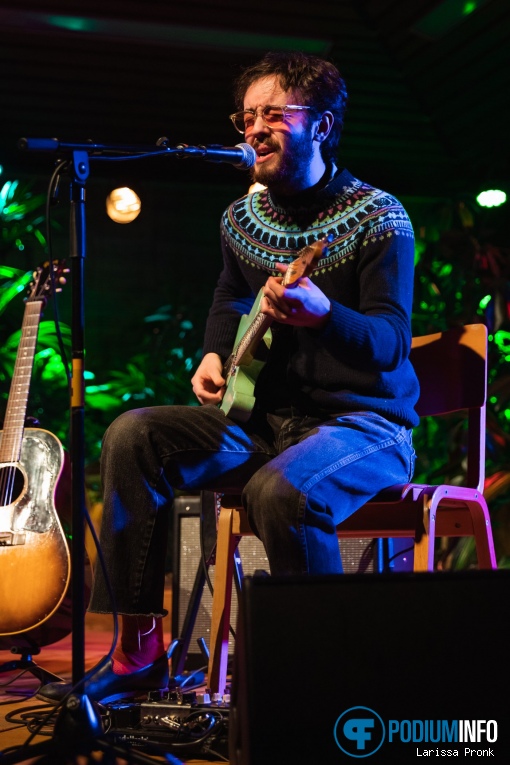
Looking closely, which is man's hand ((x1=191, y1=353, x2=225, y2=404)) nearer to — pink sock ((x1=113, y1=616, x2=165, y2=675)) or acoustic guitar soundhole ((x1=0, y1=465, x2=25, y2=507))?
pink sock ((x1=113, y1=616, x2=165, y2=675))

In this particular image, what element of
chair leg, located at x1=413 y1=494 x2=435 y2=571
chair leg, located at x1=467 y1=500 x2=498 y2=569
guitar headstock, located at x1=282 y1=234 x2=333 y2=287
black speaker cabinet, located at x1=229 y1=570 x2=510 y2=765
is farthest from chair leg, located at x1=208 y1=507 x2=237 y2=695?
black speaker cabinet, located at x1=229 y1=570 x2=510 y2=765

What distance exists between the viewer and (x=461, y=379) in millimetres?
2535

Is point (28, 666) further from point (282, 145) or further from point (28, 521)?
point (282, 145)

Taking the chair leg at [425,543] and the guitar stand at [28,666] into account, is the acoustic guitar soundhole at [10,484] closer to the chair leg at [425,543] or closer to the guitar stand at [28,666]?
the guitar stand at [28,666]

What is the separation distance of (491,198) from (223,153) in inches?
137

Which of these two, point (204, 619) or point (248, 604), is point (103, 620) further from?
point (248, 604)

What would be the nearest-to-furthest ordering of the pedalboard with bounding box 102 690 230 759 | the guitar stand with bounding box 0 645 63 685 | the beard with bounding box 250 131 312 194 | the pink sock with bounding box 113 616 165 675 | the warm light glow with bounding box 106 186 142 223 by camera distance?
1. the pedalboard with bounding box 102 690 230 759
2. the pink sock with bounding box 113 616 165 675
3. the beard with bounding box 250 131 312 194
4. the guitar stand with bounding box 0 645 63 685
5. the warm light glow with bounding box 106 186 142 223

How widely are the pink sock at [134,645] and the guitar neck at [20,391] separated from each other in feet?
3.75

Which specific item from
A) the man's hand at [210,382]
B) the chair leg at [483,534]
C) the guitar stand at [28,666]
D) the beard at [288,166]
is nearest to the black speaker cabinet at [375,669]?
the chair leg at [483,534]

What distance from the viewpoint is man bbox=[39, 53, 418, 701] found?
199 cm

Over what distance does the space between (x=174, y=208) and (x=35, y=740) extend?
5.53 meters

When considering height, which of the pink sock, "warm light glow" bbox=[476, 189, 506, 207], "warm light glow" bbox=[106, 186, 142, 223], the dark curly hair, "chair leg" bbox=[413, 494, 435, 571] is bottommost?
the pink sock

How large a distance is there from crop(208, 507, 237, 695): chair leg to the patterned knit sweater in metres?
0.37

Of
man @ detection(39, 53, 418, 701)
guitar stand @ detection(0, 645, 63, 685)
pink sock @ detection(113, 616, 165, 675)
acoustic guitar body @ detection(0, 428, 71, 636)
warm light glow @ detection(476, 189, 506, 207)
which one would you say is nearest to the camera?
man @ detection(39, 53, 418, 701)
